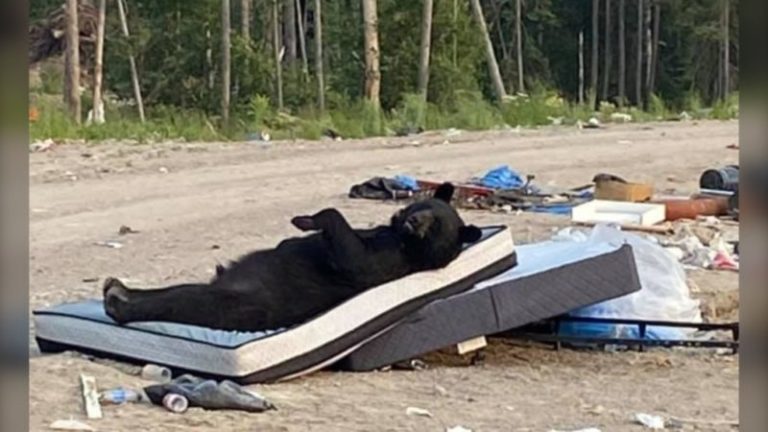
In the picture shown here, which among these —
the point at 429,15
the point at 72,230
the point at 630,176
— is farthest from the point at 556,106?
the point at 72,230

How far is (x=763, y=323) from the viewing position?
0.73m

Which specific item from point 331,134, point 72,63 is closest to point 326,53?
point 72,63

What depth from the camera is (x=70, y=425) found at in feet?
11.3

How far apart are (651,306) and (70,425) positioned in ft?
8.36

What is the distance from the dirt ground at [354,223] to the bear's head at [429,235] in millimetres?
402

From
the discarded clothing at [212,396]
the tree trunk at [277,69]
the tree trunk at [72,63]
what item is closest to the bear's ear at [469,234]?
the discarded clothing at [212,396]

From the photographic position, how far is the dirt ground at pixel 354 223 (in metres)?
3.82

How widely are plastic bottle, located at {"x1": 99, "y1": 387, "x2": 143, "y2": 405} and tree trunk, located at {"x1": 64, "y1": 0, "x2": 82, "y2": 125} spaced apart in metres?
12.7

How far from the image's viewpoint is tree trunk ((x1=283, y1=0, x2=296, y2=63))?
2709 centimetres

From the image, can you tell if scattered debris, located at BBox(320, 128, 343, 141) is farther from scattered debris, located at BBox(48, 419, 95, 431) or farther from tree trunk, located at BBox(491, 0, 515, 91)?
tree trunk, located at BBox(491, 0, 515, 91)

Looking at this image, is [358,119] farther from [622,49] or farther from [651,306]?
[622,49]

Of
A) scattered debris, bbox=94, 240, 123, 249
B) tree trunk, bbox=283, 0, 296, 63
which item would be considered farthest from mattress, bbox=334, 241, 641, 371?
tree trunk, bbox=283, 0, 296, 63

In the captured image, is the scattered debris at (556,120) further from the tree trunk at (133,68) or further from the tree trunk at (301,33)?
the tree trunk at (301,33)

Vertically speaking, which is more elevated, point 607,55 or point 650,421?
point 607,55
